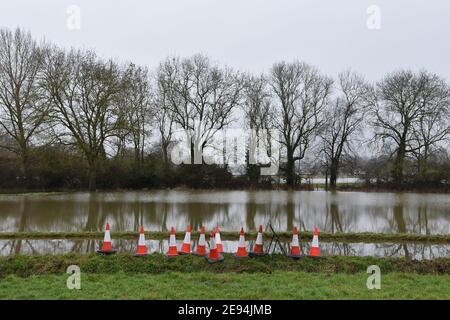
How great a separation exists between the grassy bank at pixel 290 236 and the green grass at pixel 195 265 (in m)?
2.69

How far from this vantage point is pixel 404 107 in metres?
35.4

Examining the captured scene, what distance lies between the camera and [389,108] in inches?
1411

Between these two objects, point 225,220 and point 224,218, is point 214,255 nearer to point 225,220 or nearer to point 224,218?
point 225,220

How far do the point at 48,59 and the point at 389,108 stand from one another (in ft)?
96.4

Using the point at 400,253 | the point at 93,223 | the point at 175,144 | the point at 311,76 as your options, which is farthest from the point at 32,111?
the point at 400,253

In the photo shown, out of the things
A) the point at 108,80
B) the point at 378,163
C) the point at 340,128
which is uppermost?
the point at 108,80

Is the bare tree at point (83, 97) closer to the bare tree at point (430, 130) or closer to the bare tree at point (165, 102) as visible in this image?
the bare tree at point (165, 102)

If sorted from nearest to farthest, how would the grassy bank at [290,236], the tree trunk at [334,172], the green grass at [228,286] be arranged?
the green grass at [228,286] < the grassy bank at [290,236] < the tree trunk at [334,172]

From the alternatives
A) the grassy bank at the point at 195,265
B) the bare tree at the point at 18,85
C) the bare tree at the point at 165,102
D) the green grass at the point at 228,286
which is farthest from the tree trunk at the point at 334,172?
the green grass at the point at 228,286

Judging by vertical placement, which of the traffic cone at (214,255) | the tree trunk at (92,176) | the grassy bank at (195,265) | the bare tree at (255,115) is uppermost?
the bare tree at (255,115)

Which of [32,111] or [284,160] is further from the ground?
[32,111]

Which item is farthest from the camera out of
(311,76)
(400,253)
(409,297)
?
(311,76)

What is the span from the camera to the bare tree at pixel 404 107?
34.9 meters

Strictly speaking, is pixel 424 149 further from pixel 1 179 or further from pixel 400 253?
→ pixel 1 179
